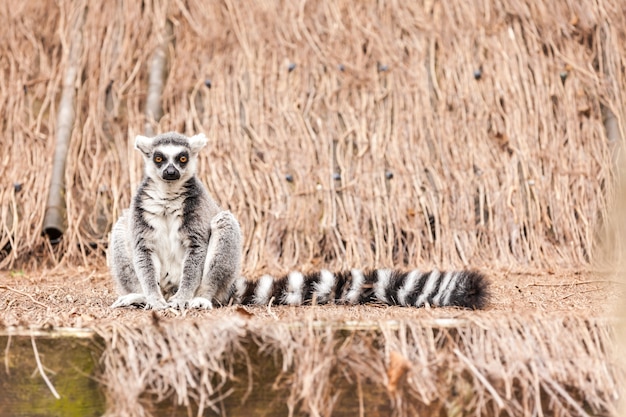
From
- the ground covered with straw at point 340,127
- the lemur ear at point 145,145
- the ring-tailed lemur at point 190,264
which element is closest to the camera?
the ring-tailed lemur at point 190,264

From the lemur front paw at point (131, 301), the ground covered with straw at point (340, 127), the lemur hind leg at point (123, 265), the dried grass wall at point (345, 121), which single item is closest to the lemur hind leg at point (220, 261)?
the lemur front paw at point (131, 301)

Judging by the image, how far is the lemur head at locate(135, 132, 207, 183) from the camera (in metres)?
4.48

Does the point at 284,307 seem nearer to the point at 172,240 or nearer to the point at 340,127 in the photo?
the point at 172,240

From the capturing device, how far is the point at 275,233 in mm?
6266

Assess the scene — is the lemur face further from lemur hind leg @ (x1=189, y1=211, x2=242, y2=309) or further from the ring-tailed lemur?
lemur hind leg @ (x1=189, y1=211, x2=242, y2=309)

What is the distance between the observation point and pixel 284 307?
416 cm

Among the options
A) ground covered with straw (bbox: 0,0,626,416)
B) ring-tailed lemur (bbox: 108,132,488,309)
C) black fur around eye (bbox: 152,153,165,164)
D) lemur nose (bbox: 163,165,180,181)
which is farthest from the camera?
ground covered with straw (bbox: 0,0,626,416)

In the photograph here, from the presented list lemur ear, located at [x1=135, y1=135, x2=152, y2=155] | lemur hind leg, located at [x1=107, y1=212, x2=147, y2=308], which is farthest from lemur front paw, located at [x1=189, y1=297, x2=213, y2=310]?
lemur ear, located at [x1=135, y1=135, x2=152, y2=155]

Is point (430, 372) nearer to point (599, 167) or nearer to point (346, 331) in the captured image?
point (346, 331)

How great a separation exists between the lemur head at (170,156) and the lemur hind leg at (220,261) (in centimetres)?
37

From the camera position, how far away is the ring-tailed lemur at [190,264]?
170 inches

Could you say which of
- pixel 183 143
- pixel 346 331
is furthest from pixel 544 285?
pixel 183 143

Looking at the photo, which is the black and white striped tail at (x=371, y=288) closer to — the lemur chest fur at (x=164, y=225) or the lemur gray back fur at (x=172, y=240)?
the lemur gray back fur at (x=172, y=240)

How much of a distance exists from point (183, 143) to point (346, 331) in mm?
1975
